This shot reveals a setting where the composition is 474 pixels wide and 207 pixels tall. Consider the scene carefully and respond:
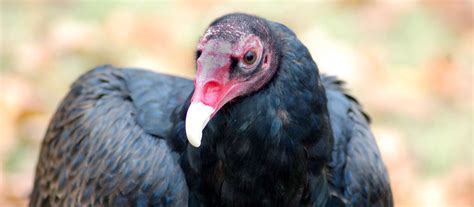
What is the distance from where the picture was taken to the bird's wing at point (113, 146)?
4.51m

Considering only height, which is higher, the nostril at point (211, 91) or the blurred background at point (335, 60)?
the nostril at point (211, 91)

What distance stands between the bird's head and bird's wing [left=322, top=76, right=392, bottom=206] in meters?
0.81

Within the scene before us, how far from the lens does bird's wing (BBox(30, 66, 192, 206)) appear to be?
451 cm

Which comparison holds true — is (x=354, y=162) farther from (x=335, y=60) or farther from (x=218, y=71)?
(x=335, y=60)

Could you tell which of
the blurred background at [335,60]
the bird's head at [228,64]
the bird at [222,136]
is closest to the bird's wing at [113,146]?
the bird at [222,136]

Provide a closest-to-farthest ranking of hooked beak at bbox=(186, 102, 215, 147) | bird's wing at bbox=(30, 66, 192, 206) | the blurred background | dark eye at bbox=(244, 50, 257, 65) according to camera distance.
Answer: hooked beak at bbox=(186, 102, 215, 147) → dark eye at bbox=(244, 50, 257, 65) → bird's wing at bbox=(30, 66, 192, 206) → the blurred background

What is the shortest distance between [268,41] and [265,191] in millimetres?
679

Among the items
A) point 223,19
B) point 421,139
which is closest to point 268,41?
point 223,19

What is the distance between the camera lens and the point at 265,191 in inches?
168

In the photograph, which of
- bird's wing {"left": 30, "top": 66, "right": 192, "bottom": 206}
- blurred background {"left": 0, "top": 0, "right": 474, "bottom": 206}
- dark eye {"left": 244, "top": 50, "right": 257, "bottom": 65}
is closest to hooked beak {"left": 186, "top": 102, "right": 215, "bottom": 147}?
dark eye {"left": 244, "top": 50, "right": 257, "bottom": 65}

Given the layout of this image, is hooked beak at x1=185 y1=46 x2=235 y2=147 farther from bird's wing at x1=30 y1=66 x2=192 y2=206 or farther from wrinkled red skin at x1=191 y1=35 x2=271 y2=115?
bird's wing at x1=30 y1=66 x2=192 y2=206

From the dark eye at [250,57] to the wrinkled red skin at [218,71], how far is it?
1 cm

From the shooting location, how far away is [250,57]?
12.9 ft

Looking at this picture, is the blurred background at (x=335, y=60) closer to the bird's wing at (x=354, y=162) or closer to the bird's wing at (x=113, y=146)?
the bird's wing at (x=113, y=146)
